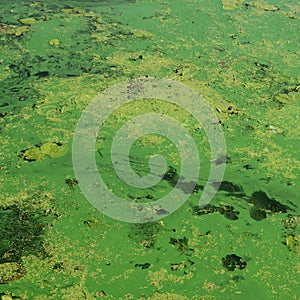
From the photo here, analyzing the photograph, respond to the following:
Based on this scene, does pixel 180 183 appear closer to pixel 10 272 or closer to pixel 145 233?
pixel 145 233

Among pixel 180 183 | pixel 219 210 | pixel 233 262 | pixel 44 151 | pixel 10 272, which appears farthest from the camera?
pixel 44 151

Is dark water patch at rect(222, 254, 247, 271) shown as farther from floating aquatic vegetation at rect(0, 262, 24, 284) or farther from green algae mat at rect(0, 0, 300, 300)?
floating aquatic vegetation at rect(0, 262, 24, 284)

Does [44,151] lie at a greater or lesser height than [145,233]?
greater

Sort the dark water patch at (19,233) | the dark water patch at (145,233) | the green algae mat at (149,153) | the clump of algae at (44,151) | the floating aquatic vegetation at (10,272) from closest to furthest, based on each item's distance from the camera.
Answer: the floating aquatic vegetation at (10,272) → the green algae mat at (149,153) → the dark water patch at (19,233) → the dark water patch at (145,233) → the clump of algae at (44,151)

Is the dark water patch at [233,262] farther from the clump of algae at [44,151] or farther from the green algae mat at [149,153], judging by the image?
the clump of algae at [44,151]

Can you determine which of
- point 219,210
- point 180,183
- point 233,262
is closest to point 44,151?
point 180,183

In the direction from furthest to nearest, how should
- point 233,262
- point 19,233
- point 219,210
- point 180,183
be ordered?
point 180,183
point 219,210
point 19,233
point 233,262

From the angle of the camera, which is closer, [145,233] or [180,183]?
[145,233]

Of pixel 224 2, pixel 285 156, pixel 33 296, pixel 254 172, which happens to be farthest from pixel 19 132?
pixel 224 2

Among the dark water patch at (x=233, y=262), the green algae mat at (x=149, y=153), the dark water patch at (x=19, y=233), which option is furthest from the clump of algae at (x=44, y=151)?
the dark water patch at (x=233, y=262)
